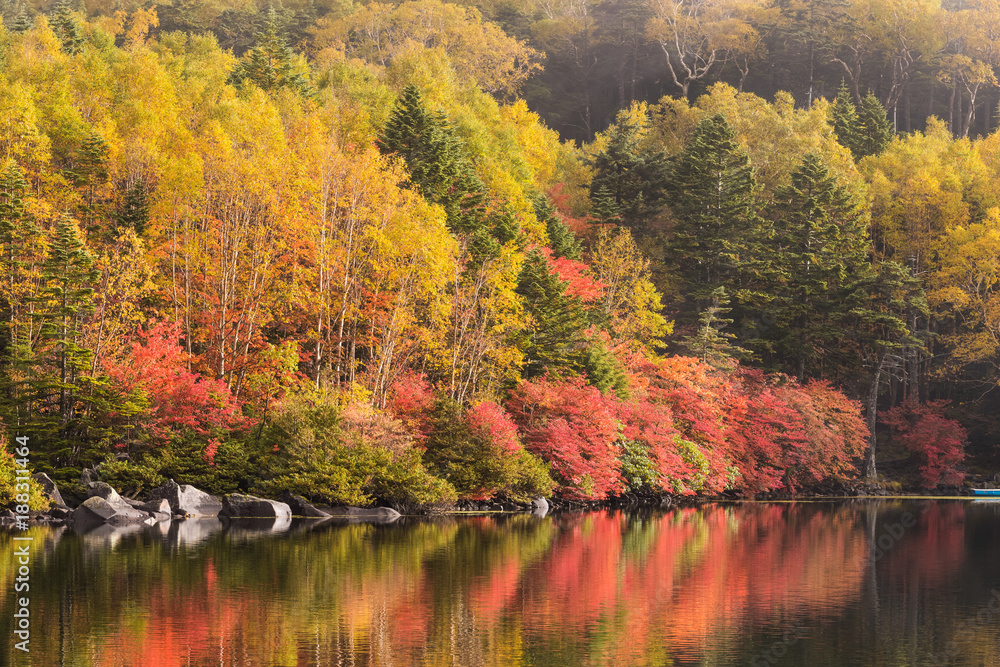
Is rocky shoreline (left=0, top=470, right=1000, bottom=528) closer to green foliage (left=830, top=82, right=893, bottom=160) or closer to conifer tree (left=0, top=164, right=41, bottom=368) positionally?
conifer tree (left=0, top=164, right=41, bottom=368)

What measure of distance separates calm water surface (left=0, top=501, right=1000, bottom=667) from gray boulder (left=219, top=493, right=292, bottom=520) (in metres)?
2.10

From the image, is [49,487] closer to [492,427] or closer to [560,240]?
[492,427]

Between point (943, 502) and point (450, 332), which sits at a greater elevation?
point (450, 332)

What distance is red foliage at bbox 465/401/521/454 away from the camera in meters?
36.3

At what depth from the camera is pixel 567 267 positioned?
4628 cm

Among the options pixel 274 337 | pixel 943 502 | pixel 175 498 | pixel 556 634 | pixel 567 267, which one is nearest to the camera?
pixel 556 634

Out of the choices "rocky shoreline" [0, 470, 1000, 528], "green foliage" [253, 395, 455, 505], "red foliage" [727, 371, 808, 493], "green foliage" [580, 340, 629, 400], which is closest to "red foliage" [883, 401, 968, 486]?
"red foliage" [727, 371, 808, 493]

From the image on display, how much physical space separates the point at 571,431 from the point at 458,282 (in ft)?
23.9

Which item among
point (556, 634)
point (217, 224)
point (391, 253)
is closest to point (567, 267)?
point (391, 253)

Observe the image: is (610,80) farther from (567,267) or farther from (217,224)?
(217,224)

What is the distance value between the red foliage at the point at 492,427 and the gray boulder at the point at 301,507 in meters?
6.44

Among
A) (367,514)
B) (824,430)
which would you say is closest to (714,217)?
(824,430)

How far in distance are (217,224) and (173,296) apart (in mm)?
3086

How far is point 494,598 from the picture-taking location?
17391 mm
